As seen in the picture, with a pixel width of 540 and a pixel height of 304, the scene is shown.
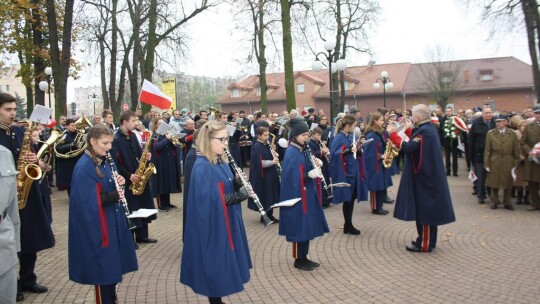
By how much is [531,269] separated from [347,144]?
3.60 meters

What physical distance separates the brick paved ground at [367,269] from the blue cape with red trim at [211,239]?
146cm

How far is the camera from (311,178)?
612 centimetres

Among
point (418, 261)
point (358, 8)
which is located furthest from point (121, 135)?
point (358, 8)

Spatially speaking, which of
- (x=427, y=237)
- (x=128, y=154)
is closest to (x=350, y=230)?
(x=427, y=237)

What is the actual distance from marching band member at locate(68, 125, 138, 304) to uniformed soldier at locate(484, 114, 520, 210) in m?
8.63

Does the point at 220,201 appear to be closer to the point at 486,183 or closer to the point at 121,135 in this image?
the point at 121,135

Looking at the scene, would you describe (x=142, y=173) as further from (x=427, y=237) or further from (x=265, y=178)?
(x=427, y=237)

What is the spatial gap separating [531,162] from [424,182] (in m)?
4.45

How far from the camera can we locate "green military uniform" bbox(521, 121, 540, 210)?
9781 mm

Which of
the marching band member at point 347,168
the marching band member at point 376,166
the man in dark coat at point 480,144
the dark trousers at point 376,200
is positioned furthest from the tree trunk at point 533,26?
the marching band member at point 347,168

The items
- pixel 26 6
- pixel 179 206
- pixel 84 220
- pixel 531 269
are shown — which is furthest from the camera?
pixel 26 6

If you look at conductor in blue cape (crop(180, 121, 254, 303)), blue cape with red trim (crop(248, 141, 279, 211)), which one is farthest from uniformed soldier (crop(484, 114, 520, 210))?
conductor in blue cape (crop(180, 121, 254, 303))

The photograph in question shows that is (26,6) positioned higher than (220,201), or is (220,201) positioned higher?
(26,6)

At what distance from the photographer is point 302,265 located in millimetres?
6305
